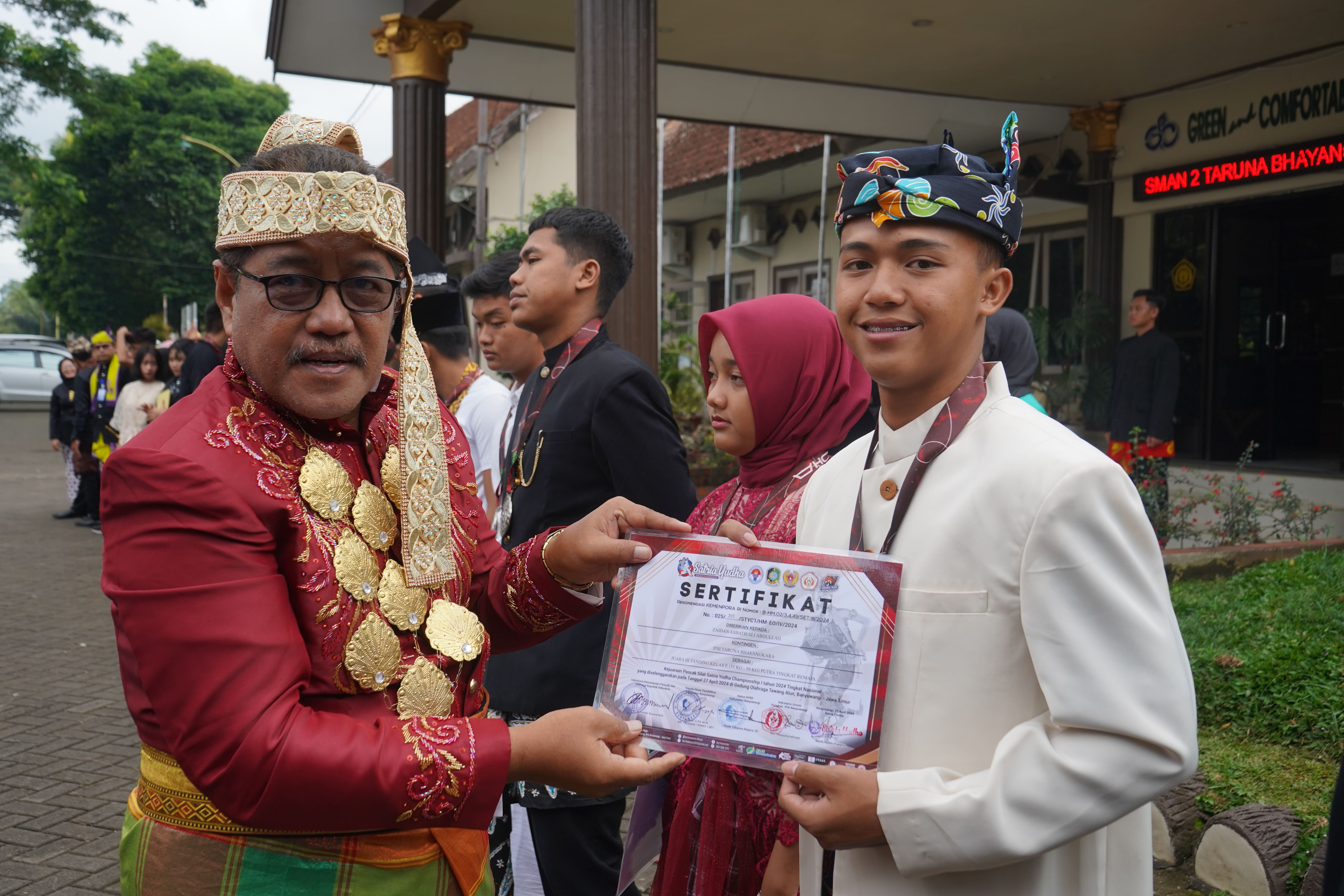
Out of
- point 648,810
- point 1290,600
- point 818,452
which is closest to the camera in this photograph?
point 648,810

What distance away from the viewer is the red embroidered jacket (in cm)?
155

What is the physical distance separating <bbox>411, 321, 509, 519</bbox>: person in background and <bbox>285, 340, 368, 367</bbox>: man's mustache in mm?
3384

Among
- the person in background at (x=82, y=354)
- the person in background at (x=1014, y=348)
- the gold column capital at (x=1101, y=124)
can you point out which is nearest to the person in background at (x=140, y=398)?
the person in background at (x=82, y=354)

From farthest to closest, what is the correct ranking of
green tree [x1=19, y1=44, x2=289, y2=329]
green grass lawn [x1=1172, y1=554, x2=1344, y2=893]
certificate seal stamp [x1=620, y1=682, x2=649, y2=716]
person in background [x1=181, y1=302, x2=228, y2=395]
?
green tree [x1=19, y1=44, x2=289, y2=329] < person in background [x1=181, y1=302, x2=228, y2=395] < green grass lawn [x1=1172, y1=554, x2=1344, y2=893] < certificate seal stamp [x1=620, y1=682, x2=649, y2=716]

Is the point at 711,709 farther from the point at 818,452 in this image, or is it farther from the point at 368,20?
the point at 368,20

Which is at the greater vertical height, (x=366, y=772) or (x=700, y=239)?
(x=700, y=239)

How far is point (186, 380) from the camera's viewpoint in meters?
10.2

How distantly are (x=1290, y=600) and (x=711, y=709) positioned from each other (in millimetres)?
5284

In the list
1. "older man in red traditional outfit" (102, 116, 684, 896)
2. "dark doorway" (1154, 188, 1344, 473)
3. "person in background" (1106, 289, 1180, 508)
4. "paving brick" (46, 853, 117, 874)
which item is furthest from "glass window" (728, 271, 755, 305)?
"older man in red traditional outfit" (102, 116, 684, 896)

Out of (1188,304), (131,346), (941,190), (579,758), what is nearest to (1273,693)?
(941,190)

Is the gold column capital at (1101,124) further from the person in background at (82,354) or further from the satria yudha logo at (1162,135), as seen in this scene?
the person in background at (82,354)

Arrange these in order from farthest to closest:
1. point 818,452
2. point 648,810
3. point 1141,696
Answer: point 818,452 → point 648,810 → point 1141,696

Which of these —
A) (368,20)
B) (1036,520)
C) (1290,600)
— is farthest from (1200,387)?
(1036,520)

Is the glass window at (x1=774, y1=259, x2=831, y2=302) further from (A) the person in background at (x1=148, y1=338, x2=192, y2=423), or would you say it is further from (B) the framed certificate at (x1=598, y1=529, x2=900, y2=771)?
(B) the framed certificate at (x1=598, y1=529, x2=900, y2=771)
